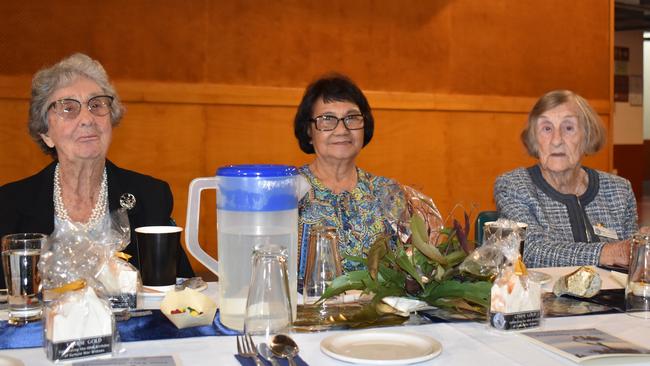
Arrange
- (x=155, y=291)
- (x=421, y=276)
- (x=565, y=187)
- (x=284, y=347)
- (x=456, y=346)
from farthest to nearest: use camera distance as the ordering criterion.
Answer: (x=565, y=187), (x=155, y=291), (x=421, y=276), (x=456, y=346), (x=284, y=347)

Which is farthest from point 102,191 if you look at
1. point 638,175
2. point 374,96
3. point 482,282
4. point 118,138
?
point 638,175

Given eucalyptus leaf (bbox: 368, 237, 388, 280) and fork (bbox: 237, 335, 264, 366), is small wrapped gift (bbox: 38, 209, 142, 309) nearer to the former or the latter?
fork (bbox: 237, 335, 264, 366)

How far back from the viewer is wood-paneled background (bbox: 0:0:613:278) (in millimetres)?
4422

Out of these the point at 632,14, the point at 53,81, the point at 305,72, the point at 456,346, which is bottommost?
the point at 456,346

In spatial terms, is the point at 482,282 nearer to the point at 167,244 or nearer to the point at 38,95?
the point at 167,244

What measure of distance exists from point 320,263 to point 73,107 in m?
1.25

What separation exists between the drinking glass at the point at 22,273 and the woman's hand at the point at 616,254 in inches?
72.7

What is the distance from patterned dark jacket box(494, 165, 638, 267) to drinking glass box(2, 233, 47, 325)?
6.17 ft

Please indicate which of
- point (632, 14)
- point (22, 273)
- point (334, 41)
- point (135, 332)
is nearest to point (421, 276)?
point (135, 332)

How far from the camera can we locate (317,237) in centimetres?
176

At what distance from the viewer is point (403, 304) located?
1.62m

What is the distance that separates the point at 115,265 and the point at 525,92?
494 cm

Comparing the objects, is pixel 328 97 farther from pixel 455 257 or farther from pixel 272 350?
pixel 272 350

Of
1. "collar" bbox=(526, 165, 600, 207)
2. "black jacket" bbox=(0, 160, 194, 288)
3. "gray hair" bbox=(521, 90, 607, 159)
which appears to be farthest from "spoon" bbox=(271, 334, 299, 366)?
"gray hair" bbox=(521, 90, 607, 159)
